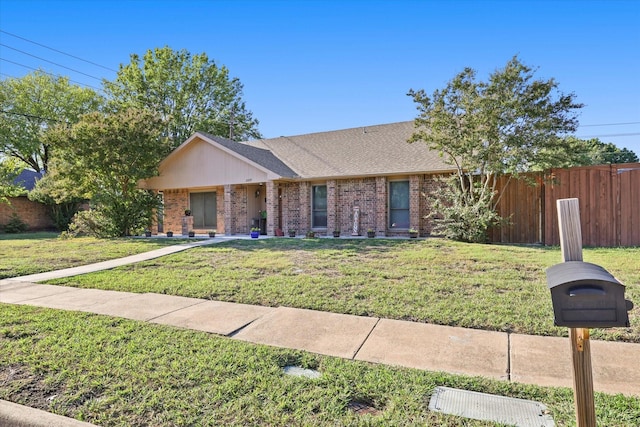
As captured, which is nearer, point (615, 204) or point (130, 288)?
point (130, 288)

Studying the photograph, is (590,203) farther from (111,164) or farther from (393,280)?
(111,164)

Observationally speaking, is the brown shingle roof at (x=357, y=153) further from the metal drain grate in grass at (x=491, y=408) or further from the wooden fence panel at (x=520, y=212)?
the metal drain grate in grass at (x=491, y=408)

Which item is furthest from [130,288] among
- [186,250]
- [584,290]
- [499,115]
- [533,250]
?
[499,115]

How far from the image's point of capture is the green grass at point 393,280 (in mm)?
4805

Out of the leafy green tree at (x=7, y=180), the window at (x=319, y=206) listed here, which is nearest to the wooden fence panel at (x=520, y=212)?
the window at (x=319, y=206)

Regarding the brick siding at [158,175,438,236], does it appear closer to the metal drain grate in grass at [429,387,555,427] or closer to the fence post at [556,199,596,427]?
the metal drain grate in grass at [429,387,555,427]

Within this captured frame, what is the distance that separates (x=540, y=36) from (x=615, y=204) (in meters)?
5.64

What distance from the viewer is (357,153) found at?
1639 centimetres

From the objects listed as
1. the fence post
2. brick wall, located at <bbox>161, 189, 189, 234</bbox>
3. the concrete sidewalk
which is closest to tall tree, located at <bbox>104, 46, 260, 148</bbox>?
brick wall, located at <bbox>161, 189, 189, 234</bbox>

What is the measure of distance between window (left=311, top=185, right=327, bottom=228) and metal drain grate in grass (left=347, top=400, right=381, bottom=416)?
13.2 m

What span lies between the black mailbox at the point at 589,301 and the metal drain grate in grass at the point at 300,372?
2199mm

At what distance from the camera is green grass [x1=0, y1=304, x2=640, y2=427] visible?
259 centimetres

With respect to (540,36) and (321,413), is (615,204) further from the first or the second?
(321,413)

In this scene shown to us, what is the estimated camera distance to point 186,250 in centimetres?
1137
